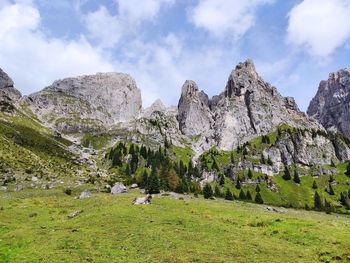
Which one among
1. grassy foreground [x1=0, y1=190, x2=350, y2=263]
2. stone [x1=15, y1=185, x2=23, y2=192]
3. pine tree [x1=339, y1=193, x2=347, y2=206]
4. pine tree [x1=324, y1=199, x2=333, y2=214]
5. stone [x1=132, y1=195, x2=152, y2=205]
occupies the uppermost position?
pine tree [x1=339, y1=193, x2=347, y2=206]

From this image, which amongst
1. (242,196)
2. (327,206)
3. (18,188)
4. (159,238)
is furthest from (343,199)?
(159,238)

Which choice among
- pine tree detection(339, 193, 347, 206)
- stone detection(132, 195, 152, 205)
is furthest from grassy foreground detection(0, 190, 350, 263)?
pine tree detection(339, 193, 347, 206)

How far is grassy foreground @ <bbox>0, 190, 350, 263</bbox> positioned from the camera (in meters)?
32.1

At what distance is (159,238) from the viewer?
126 ft

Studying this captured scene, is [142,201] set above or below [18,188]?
below

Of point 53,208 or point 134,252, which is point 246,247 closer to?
point 134,252

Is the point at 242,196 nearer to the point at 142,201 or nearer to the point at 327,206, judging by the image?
the point at 327,206

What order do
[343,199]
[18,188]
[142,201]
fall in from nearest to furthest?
[142,201]
[18,188]
[343,199]

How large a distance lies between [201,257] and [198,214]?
21.6 m

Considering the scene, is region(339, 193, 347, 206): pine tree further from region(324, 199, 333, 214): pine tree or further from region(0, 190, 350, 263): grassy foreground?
region(0, 190, 350, 263): grassy foreground

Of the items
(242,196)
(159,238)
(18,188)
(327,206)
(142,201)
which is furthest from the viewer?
(242,196)

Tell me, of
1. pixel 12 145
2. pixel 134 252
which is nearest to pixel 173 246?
pixel 134 252

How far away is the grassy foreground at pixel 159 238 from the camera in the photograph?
32094 millimetres

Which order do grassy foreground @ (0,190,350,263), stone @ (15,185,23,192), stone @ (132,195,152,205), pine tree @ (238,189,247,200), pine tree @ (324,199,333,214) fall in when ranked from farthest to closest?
pine tree @ (238,189,247,200) < pine tree @ (324,199,333,214) < stone @ (15,185,23,192) < stone @ (132,195,152,205) < grassy foreground @ (0,190,350,263)
